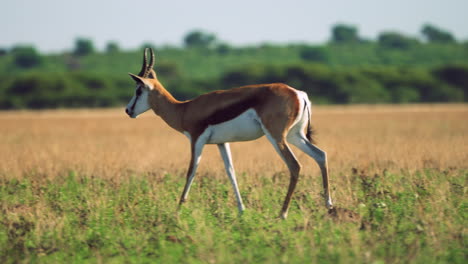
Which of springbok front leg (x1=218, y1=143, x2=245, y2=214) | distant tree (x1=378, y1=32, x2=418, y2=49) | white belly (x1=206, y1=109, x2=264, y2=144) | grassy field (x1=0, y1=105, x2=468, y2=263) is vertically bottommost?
distant tree (x1=378, y1=32, x2=418, y2=49)

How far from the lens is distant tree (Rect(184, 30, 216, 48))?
17125 centimetres

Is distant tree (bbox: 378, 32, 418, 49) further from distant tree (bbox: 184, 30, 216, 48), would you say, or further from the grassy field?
the grassy field

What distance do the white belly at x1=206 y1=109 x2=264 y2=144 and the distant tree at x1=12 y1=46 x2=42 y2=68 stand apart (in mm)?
124360

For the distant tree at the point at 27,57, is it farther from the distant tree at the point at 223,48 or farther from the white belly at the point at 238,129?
the white belly at the point at 238,129

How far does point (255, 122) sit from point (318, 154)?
104cm

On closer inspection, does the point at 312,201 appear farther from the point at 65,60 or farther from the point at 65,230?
the point at 65,60

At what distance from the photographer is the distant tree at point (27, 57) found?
415ft

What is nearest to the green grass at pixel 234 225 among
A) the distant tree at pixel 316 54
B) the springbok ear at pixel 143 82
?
the springbok ear at pixel 143 82

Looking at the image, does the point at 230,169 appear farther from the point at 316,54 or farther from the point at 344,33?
the point at 344,33

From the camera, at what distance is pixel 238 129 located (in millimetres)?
9164

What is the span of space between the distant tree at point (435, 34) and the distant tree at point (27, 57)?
329 feet

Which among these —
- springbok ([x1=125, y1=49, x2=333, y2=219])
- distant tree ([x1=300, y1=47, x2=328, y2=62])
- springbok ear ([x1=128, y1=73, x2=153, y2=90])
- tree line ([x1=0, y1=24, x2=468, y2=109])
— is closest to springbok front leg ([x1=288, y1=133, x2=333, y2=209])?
springbok ([x1=125, y1=49, x2=333, y2=219])

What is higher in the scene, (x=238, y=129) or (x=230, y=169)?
(x=238, y=129)

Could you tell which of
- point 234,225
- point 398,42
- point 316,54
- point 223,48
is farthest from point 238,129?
point 223,48
